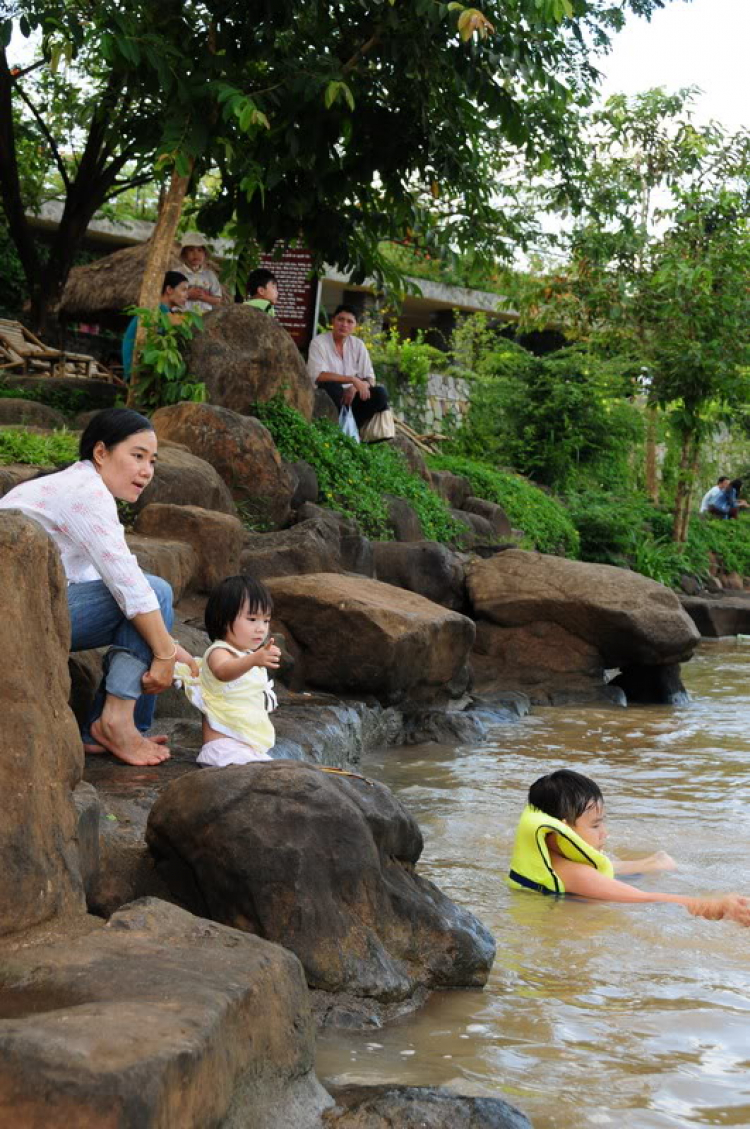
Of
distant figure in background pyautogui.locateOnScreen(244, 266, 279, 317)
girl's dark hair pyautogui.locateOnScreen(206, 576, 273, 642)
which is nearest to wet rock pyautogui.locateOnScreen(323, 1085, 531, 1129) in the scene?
girl's dark hair pyautogui.locateOnScreen(206, 576, 273, 642)

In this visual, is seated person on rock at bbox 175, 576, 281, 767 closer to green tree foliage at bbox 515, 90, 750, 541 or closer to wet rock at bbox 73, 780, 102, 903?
wet rock at bbox 73, 780, 102, 903

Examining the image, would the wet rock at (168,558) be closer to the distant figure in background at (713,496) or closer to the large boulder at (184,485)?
the large boulder at (184,485)

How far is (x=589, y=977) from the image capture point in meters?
4.33

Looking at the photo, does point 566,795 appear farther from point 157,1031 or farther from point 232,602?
point 157,1031

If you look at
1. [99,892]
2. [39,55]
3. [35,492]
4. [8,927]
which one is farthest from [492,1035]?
[39,55]

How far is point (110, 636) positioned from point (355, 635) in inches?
132

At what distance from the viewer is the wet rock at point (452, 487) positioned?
16.2 metres

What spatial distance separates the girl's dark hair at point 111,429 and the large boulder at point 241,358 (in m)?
6.69

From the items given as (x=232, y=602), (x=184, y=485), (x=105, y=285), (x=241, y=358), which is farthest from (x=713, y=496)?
(x=232, y=602)

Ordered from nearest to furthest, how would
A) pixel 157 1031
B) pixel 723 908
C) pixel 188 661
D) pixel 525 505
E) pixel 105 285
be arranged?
pixel 157 1031, pixel 723 908, pixel 188 661, pixel 525 505, pixel 105 285

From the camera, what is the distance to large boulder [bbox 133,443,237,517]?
29.0ft

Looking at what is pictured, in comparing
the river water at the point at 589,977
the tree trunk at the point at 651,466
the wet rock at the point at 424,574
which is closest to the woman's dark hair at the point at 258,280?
the wet rock at the point at 424,574

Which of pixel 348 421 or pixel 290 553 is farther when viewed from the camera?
pixel 348 421

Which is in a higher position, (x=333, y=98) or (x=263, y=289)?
(x=333, y=98)
